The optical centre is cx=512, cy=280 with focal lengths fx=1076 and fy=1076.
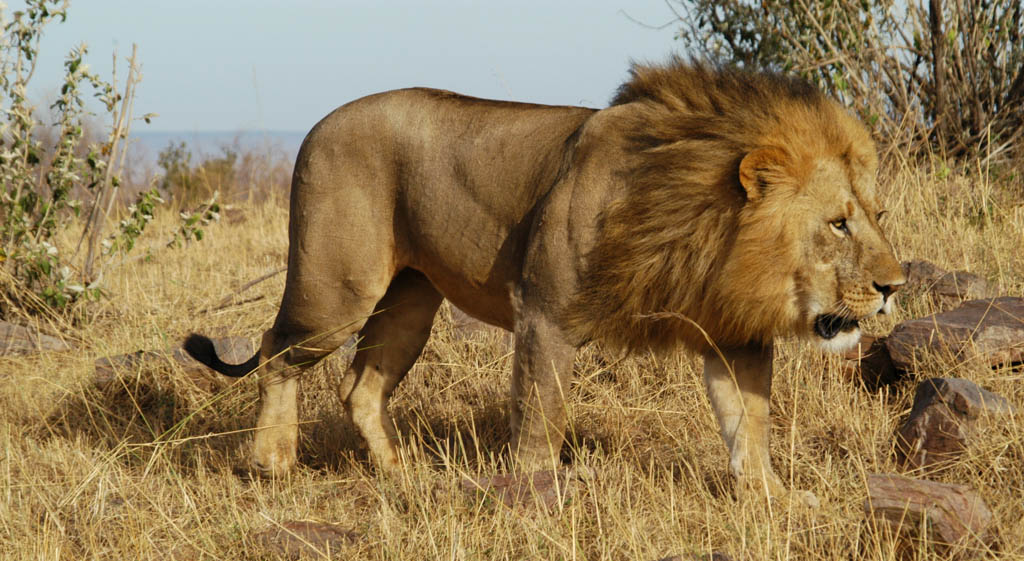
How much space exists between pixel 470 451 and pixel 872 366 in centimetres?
158

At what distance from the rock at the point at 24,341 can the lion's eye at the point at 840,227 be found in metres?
3.92

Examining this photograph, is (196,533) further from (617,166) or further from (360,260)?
(617,166)

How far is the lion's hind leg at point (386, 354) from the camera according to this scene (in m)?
3.97

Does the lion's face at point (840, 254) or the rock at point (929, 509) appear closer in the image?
the rock at point (929, 509)

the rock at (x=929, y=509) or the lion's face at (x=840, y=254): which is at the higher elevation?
the lion's face at (x=840, y=254)

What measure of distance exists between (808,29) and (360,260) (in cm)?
398

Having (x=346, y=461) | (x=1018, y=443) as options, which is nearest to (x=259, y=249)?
(x=346, y=461)

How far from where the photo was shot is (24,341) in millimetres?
5344

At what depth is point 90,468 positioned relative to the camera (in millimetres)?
3676

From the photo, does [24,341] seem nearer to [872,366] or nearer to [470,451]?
[470,451]

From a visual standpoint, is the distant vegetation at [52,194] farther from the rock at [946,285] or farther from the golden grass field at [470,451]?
the rock at [946,285]

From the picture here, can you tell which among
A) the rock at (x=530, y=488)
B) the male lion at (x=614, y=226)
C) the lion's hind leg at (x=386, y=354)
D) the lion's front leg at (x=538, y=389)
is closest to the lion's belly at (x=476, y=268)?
the male lion at (x=614, y=226)

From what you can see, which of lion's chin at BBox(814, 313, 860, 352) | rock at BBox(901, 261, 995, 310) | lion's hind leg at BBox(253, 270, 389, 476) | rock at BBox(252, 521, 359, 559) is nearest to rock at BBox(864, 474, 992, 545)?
lion's chin at BBox(814, 313, 860, 352)

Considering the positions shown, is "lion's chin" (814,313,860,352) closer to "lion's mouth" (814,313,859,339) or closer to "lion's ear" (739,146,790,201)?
"lion's mouth" (814,313,859,339)
